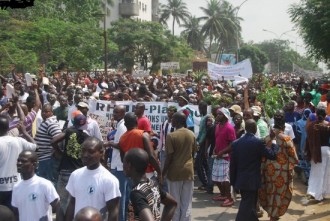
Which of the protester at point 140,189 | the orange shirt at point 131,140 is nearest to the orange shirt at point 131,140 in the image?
the orange shirt at point 131,140

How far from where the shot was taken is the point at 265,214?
920 centimetres

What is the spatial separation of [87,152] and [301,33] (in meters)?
24.9

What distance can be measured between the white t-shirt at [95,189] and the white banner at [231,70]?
1372 centimetres

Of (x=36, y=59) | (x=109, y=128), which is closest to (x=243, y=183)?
(x=109, y=128)

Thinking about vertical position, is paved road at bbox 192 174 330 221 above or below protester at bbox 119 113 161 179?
below

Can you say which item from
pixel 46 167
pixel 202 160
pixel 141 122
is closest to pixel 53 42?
pixel 202 160

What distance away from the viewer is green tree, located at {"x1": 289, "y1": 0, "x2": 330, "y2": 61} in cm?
2544

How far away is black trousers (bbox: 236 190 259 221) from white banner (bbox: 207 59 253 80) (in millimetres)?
11036

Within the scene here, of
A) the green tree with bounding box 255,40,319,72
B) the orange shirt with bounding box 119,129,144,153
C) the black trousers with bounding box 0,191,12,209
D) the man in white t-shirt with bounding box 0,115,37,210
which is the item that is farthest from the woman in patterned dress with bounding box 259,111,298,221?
the green tree with bounding box 255,40,319,72

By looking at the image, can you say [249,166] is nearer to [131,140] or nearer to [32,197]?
[131,140]

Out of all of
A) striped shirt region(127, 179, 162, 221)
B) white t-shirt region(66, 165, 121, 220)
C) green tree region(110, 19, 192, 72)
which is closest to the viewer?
striped shirt region(127, 179, 162, 221)

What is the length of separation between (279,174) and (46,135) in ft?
10.7

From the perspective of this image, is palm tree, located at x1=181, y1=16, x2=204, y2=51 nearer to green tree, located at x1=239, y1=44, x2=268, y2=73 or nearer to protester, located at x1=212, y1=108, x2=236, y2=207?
green tree, located at x1=239, y1=44, x2=268, y2=73

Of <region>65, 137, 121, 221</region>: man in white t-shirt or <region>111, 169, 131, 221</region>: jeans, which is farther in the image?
<region>111, 169, 131, 221</region>: jeans
